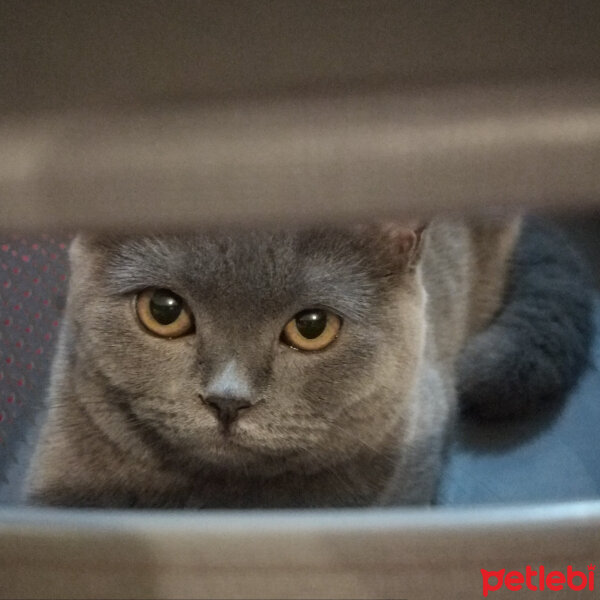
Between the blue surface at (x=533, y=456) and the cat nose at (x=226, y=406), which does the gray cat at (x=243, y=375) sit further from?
the blue surface at (x=533, y=456)

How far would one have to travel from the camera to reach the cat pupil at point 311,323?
2.45ft

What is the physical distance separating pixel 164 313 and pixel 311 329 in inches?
6.1

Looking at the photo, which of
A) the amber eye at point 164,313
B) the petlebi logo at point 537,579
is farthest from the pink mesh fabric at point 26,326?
the petlebi logo at point 537,579

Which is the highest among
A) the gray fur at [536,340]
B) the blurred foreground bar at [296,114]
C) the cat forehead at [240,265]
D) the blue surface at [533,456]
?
the blurred foreground bar at [296,114]

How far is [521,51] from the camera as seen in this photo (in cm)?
37

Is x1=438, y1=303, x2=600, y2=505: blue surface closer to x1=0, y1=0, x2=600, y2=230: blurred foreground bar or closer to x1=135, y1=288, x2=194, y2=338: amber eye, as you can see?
x1=135, y1=288, x2=194, y2=338: amber eye

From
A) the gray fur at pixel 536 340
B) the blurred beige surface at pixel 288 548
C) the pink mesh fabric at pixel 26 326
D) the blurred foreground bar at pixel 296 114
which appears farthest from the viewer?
the gray fur at pixel 536 340

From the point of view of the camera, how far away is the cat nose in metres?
0.69

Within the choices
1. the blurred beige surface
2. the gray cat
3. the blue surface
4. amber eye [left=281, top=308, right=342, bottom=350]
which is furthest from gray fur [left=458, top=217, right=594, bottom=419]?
the blurred beige surface

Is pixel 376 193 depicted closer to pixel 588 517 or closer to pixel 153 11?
pixel 153 11

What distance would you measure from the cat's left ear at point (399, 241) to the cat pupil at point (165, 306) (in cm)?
21

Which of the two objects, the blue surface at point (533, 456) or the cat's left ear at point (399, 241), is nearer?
the cat's left ear at point (399, 241)

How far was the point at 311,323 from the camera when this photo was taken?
75cm

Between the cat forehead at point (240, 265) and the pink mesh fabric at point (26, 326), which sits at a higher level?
the cat forehead at point (240, 265)
